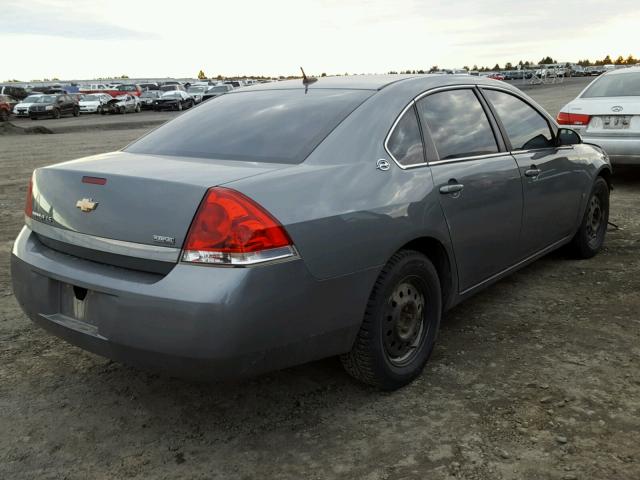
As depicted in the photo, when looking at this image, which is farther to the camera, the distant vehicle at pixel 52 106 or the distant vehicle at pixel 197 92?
the distant vehicle at pixel 197 92

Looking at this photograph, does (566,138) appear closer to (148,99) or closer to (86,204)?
(86,204)

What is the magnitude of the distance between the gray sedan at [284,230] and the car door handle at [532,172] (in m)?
0.06

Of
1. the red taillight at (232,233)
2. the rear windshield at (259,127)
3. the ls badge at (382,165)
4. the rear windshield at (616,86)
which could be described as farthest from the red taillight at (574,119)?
the red taillight at (232,233)

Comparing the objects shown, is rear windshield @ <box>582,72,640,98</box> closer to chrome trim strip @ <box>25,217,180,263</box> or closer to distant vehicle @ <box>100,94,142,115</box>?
chrome trim strip @ <box>25,217,180,263</box>

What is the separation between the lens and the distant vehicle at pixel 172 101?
4047cm

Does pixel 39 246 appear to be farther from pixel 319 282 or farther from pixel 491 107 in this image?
pixel 491 107

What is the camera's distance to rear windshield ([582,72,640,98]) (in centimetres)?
877

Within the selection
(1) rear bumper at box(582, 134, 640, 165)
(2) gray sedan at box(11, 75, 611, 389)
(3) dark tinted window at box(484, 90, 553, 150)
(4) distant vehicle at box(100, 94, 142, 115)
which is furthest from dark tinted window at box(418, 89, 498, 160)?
(4) distant vehicle at box(100, 94, 142, 115)

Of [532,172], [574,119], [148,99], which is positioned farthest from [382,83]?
[148,99]

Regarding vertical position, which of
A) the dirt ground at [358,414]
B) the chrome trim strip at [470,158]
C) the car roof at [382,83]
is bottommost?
the dirt ground at [358,414]

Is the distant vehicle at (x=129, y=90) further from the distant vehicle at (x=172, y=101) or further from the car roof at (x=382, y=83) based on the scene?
the car roof at (x=382, y=83)

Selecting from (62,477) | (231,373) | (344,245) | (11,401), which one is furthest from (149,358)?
(11,401)

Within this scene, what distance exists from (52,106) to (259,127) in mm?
35678

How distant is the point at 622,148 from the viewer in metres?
8.40
